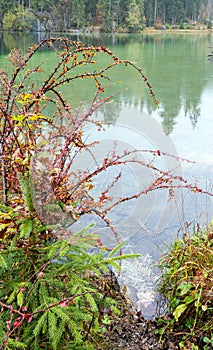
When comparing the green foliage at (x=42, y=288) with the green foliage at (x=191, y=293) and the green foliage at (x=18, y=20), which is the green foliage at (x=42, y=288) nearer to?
the green foliage at (x=191, y=293)

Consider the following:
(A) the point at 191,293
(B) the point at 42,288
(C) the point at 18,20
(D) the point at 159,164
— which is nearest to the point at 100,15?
(C) the point at 18,20

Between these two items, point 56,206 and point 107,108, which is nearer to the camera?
point 56,206

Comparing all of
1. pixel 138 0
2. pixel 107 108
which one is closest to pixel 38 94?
pixel 107 108

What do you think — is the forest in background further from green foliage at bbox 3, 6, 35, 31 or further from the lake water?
the lake water

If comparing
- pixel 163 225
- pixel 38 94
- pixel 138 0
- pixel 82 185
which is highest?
pixel 138 0

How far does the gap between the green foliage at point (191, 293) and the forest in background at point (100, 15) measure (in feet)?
59.1

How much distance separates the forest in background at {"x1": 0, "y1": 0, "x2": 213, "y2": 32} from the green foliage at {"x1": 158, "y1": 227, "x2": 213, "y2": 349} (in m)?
18.0

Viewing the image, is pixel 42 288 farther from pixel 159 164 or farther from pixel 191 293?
pixel 159 164

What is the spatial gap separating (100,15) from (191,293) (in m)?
30.6

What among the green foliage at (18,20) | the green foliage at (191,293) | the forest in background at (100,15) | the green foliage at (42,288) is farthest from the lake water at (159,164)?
the green foliage at (18,20)

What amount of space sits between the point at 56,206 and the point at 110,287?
94 centimetres

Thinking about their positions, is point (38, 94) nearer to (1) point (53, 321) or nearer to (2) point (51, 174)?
(2) point (51, 174)

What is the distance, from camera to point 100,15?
29.5 meters

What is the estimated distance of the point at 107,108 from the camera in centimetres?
435
